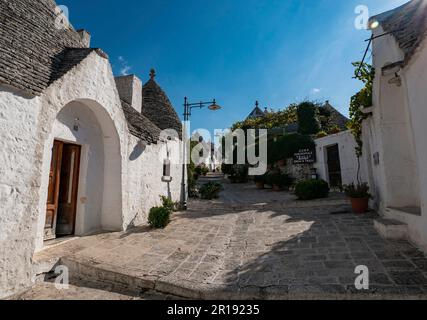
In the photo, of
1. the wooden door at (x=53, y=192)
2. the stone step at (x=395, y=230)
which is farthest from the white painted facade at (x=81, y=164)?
the stone step at (x=395, y=230)

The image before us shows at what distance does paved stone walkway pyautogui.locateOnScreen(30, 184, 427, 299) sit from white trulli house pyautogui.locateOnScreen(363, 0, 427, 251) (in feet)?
2.40

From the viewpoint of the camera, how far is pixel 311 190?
8945 millimetres

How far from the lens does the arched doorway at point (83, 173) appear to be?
16.3 ft

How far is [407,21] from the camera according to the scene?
4.50 meters

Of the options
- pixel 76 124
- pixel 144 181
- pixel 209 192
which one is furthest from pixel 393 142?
pixel 209 192

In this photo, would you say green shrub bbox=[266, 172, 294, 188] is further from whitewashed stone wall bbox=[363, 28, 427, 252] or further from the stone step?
the stone step

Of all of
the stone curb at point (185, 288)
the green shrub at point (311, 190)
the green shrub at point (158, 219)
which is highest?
the green shrub at point (311, 190)

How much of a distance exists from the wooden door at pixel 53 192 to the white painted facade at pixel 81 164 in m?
0.41

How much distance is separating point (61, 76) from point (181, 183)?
6.59 meters

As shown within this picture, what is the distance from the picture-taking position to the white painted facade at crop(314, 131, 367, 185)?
981cm

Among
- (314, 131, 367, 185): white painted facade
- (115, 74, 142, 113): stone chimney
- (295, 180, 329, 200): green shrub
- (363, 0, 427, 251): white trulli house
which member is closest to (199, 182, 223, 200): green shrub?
(295, 180, 329, 200): green shrub

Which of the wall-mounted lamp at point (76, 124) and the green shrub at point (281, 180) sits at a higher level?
the wall-mounted lamp at point (76, 124)

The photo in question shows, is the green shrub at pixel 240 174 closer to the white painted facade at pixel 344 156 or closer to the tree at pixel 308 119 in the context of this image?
the tree at pixel 308 119
